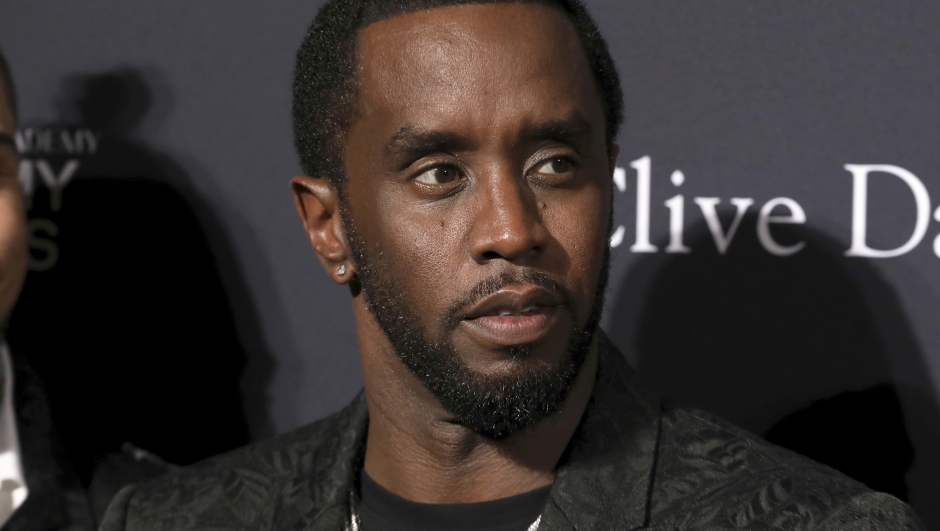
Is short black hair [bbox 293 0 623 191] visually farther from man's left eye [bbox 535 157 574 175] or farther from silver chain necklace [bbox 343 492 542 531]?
silver chain necklace [bbox 343 492 542 531]

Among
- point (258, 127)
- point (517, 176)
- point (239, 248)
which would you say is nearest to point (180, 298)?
point (239, 248)

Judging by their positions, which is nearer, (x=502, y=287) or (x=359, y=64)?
(x=502, y=287)

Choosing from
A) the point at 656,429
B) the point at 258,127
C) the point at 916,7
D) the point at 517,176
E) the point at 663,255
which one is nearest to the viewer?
the point at 517,176

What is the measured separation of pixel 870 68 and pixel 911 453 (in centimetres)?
63

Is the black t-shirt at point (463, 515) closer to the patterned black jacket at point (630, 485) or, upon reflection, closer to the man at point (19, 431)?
the patterned black jacket at point (630, 485)

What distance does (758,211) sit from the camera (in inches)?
72.0

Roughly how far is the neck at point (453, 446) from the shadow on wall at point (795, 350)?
1.40ft

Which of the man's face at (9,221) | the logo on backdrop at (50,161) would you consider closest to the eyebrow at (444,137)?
the man's face at (9,221)

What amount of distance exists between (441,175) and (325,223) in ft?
0.85

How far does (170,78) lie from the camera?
7.17 feet

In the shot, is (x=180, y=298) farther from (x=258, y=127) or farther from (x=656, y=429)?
(x=656, y=429)

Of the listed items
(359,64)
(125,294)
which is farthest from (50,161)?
(359,64)

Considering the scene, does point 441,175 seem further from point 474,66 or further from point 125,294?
point 125,294

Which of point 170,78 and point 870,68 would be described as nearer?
point 870,68
